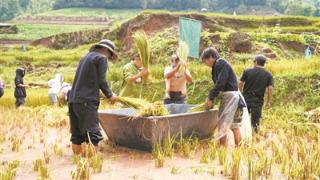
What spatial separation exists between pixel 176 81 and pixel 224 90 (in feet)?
4.68

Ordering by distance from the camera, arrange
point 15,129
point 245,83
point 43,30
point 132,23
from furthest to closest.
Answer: point 43,30
point 132,23
point 15,129
point 245,83

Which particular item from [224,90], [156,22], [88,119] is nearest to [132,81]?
[224,90]

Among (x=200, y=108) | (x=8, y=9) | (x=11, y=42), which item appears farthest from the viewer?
(x=8, y=9)

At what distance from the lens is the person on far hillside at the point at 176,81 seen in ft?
27.8

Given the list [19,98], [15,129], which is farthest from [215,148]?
[19,98]

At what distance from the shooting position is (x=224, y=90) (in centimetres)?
728

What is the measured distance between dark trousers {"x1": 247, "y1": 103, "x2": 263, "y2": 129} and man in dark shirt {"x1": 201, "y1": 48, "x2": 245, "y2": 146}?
0.95 m

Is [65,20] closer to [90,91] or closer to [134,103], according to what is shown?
[134,103]

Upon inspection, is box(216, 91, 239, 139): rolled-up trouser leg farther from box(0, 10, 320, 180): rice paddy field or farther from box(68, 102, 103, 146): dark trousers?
box(68, 102, 103, 146): dark trousers

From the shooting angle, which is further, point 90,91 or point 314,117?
point 314,117

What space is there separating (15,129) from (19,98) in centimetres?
336

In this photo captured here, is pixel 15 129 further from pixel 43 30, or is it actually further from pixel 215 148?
pixel 43 30

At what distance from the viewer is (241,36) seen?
57.9 ft

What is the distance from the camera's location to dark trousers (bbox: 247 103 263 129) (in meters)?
8.24
